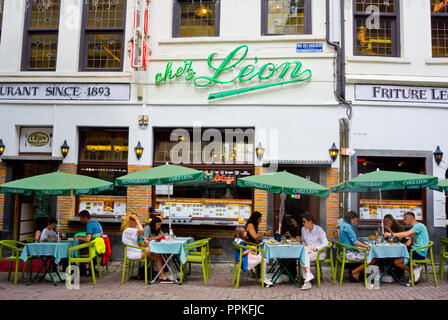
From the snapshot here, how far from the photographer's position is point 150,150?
33.4 ft

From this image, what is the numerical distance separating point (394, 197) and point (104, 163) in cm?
776

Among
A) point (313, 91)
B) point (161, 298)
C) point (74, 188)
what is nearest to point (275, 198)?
point (313, 91)

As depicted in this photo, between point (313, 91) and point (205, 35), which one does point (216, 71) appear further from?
point (313, 91)

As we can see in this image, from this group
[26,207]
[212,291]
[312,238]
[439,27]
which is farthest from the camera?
[26,207]

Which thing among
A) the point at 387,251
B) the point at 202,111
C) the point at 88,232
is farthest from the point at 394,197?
the point at 88,232

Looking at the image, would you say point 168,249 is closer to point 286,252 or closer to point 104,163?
point 286,252

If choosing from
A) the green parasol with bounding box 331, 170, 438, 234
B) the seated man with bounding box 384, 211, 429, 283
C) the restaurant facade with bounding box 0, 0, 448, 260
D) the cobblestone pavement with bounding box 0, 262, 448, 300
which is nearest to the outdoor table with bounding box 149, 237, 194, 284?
the cobblestone pavement with bounding box 0, 262, 448, 300

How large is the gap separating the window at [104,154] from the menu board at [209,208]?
4.89ft

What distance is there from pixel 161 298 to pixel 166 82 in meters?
5.88

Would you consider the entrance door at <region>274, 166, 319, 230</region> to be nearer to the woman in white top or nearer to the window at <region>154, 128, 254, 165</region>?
the window at <region>154, 128, 254, 165</region>

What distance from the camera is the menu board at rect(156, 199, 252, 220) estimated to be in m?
9.99

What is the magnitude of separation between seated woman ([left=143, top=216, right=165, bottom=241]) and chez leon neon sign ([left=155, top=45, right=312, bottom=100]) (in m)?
3.75

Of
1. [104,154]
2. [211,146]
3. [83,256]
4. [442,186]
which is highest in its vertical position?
[211,146]

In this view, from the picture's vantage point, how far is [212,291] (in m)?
7.03
